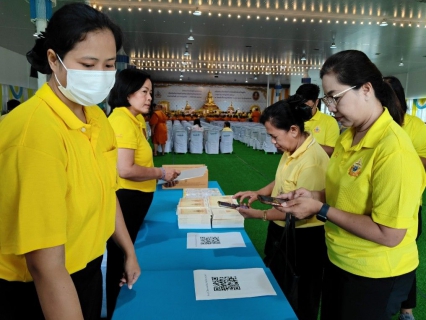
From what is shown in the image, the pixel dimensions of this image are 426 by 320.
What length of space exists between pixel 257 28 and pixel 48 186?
951 centimetres

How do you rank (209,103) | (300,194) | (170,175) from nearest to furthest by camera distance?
1. (300,194)
2. (170,175)
3. (209,103)

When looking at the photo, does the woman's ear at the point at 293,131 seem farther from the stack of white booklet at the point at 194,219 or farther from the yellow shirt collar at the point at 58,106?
the yellow shirt collar at the point at 58,106

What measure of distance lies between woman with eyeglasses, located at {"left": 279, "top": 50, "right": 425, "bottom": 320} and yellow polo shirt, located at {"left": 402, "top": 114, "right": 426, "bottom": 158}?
1.26m

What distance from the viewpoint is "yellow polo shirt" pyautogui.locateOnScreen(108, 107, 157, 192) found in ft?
6.09

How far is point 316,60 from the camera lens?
→ 586 inches

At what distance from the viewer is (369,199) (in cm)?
115

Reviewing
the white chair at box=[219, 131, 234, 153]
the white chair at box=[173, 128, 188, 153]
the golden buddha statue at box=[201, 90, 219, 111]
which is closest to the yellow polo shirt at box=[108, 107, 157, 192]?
the white chair at box=[173, 128, 188, 153]

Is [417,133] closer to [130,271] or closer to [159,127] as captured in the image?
[130,271]

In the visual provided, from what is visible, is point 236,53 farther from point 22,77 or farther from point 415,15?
point 22,77

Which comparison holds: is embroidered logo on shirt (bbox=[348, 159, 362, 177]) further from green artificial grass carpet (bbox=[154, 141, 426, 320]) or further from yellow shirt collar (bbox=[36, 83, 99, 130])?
green artificial grass carpet (bbox=[154, 141, 426, 320])

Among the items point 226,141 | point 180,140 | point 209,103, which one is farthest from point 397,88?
point 209,103

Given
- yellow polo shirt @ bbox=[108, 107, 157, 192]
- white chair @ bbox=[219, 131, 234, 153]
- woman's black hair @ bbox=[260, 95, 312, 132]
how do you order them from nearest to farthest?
woman's black hair @ bbox=[260, 95, 312, 132] → yellow polo shirt @ bbox=[108, 107, 157, 192] → white chair @ bbox=[219, 131, 234, 153]

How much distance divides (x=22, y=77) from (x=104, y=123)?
15.3 metres

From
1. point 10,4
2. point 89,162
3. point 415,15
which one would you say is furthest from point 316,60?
point 89,162
